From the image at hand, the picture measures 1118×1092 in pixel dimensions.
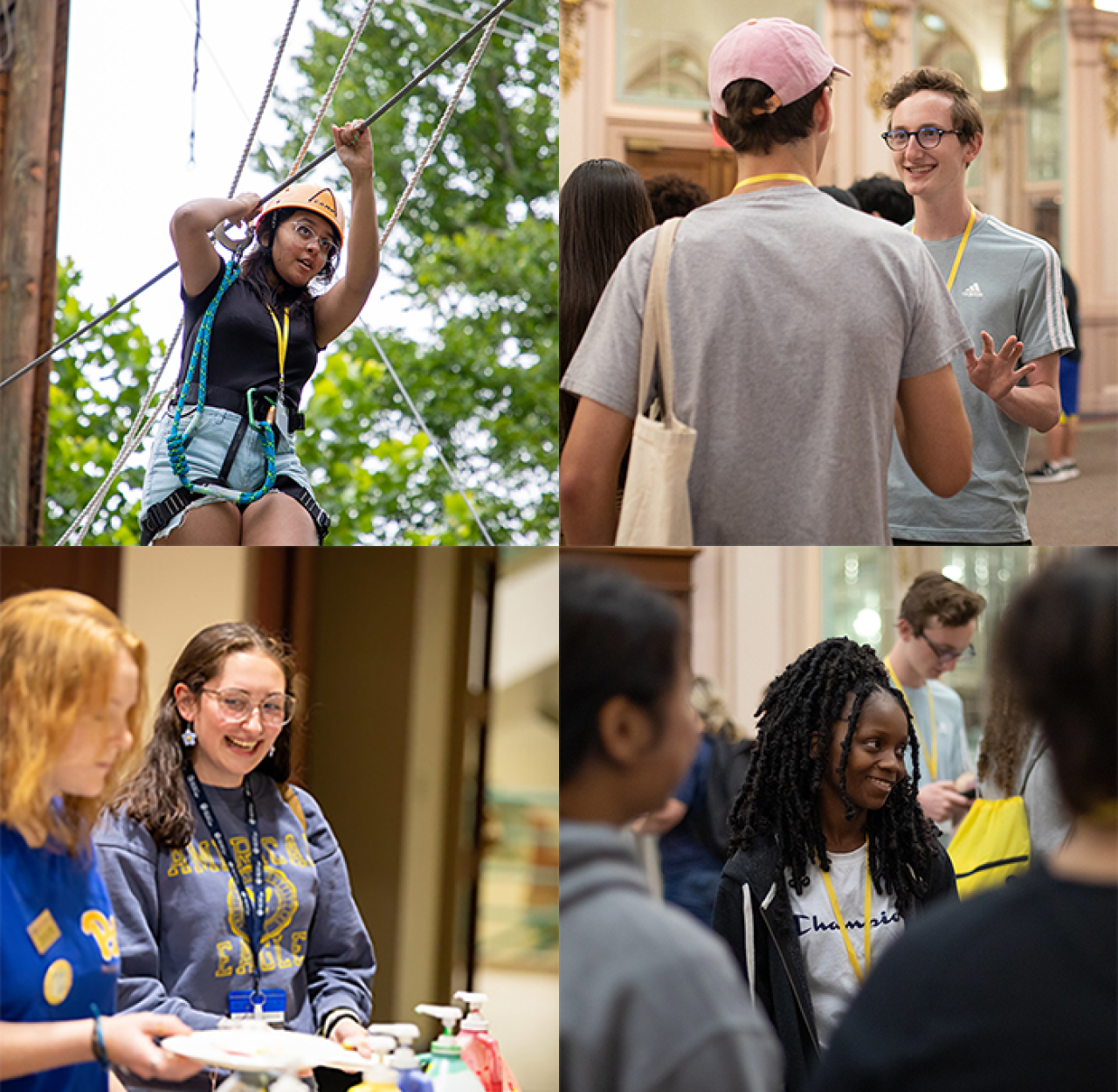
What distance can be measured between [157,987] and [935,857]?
1.15 metres

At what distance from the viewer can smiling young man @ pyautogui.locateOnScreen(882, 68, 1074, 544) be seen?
7.37 feet

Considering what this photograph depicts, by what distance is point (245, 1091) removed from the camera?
5.79 feet

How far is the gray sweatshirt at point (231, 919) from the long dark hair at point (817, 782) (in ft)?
2.03

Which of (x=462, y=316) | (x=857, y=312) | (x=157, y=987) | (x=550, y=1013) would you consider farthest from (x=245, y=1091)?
(x=462, y=316)

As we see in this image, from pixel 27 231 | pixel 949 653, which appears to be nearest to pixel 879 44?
pixel 949 653

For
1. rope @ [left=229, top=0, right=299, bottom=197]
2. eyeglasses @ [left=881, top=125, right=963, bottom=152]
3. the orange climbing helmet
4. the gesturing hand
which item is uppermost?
rope @ [left=229, top=0, right=299, bottom=197]

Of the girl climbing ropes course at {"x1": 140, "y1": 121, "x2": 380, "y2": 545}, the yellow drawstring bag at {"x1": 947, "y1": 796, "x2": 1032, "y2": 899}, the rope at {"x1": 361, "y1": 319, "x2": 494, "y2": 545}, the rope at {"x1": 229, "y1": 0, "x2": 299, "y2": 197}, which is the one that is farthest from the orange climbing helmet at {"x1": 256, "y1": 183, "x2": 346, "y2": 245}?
the yellow drawstring bag at {"x1": 947, "y1": 796, "x2": 1032, "y2": 899}

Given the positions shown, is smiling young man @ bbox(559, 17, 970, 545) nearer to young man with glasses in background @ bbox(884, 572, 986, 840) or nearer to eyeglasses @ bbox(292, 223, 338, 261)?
young man with glasses in background @ bbox(884, 572, 986, 840)

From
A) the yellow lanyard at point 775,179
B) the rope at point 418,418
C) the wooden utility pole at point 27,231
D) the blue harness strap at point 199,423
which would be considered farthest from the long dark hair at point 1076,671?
the wooden utility pole at point 27,231

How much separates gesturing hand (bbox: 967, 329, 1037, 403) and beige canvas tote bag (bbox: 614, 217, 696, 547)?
0.60 meters

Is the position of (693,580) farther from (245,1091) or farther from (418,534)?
(418,534)

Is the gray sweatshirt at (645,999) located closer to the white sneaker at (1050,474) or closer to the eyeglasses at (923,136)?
the white sneaker at (1050,474)

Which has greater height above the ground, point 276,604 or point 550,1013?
point 276,604

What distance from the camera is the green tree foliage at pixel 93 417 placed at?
4.06 meters
